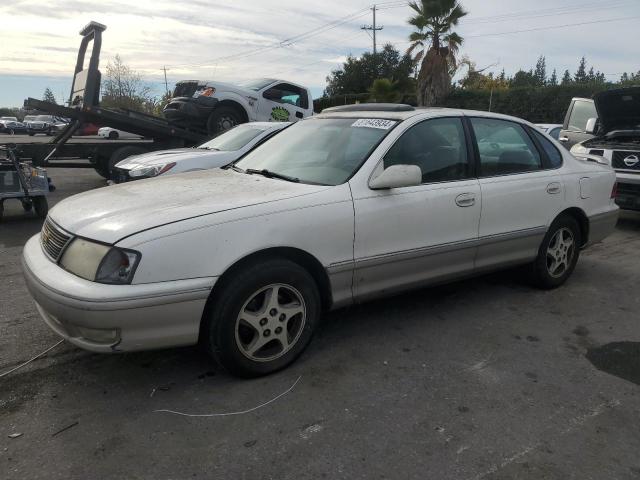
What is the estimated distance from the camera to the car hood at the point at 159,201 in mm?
2752

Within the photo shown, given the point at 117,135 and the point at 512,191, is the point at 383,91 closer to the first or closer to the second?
the point at 117,135

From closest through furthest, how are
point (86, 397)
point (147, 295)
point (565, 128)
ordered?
point (147, 295), point (86, 397), point (565, 128)

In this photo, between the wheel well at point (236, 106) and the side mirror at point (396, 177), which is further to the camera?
the wheel well at point (236, 106)

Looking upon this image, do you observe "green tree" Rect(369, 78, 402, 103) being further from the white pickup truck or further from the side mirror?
the side mirror

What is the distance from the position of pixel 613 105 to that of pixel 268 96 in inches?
259

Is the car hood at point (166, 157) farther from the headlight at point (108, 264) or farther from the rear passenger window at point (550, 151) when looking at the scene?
the headlight at point (108, 264)

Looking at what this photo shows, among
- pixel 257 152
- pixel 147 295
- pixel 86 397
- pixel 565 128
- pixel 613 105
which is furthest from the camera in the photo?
pixel 565 128

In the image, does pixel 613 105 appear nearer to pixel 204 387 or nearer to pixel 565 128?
pixel 565 128

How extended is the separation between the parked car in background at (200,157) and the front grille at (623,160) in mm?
4669

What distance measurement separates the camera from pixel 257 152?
13.8 feet

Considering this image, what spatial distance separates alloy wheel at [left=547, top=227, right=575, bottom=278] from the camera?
461 cm

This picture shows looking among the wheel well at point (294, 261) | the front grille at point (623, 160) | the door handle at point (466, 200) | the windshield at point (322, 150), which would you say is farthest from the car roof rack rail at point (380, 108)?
the front grille at point (623, 160)

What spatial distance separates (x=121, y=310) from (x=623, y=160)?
714 centimetres

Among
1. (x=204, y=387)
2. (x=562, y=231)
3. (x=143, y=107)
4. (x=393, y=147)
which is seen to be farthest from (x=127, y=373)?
(x=143, y=107)
